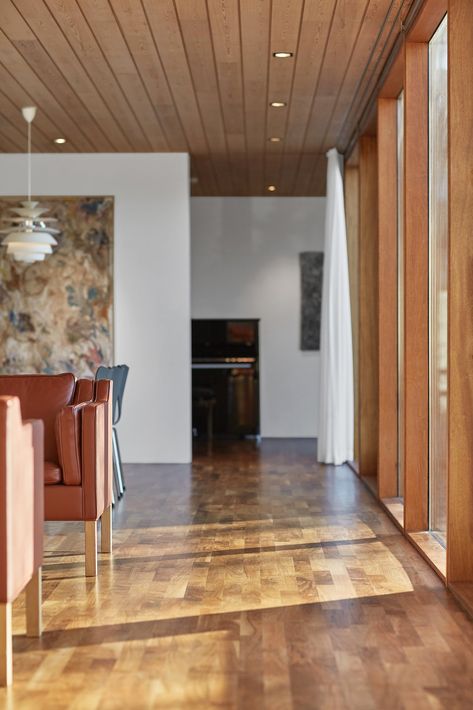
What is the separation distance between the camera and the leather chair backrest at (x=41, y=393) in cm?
489

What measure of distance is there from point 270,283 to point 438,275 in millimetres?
6430

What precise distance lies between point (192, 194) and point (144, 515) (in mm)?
6099

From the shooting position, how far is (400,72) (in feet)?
19.0

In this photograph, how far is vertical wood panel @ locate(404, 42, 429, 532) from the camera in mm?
5219

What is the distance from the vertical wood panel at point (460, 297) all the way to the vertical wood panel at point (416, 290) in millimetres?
1153

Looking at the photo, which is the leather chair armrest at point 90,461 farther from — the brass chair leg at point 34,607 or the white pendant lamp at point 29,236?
the white pendant lamp at point 29,236

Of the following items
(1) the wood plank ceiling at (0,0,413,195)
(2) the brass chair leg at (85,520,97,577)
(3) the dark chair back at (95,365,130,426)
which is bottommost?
(2) the brass chair leg at (85,520,97,577)

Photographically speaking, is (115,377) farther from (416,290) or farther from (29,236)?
(416,290)

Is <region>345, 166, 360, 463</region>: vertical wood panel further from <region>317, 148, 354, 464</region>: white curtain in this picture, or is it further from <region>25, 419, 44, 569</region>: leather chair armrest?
<region>25, 419, 44, 569</region>: leather chair armrest

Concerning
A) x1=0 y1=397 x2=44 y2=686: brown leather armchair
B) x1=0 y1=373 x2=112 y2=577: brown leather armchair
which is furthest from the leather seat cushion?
x1=0 y1=397 x2=44 y2=686: brown leather armchair

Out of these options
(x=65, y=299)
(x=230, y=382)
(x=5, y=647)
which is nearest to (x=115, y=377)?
(x=65, y=299)

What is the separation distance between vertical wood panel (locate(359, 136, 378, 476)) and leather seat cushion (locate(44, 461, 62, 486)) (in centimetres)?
378

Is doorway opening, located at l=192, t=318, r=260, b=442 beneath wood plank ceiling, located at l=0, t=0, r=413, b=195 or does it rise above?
beneath

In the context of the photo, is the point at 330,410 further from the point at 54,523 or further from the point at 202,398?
the point at 54,523
